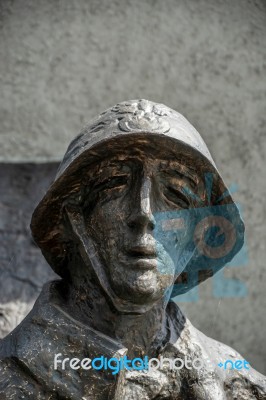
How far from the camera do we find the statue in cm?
230

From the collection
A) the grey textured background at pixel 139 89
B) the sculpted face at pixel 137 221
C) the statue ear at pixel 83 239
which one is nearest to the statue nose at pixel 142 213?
the sculpted face at pixel 137 221

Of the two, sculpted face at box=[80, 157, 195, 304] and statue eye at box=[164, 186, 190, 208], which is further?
statue eye at box=[164, 186, 190, 208]

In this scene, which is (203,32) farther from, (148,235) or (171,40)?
(148,235)

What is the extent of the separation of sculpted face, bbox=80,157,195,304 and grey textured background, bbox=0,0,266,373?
118 centimetres

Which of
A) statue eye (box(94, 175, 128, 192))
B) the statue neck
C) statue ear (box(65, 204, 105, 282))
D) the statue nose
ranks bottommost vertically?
the statue neck

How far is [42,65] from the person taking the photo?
360 centimetres

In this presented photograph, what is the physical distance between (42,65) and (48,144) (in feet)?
0.83

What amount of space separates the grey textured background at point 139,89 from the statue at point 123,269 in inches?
42.2

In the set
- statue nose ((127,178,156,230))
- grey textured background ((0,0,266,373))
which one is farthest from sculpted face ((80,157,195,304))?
grey textured background ((0,0,266,373))

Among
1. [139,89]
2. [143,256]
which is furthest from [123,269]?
[139,89]

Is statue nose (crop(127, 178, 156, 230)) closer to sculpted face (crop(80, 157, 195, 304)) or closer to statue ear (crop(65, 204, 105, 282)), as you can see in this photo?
sculpted face (crop(80, 157, 195, 304))

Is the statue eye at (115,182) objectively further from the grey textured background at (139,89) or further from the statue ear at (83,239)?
the grey textured background at (139,89)

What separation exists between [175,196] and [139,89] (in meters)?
1.24

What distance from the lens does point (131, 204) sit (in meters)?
2.37
